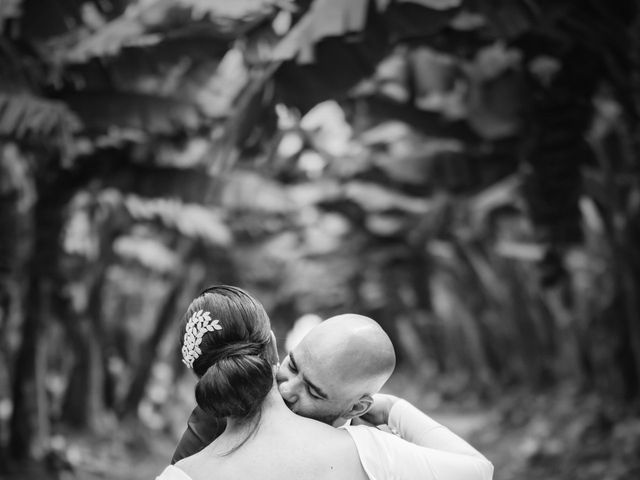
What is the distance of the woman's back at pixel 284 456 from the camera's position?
6.19 ft

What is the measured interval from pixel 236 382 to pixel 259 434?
0.16 metres

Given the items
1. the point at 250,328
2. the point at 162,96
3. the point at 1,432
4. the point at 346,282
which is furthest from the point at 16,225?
the point at 346,282

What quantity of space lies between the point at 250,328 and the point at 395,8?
2573 mm

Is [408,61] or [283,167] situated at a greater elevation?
[408,61]

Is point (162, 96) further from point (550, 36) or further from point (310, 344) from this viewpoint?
point (310, 344)

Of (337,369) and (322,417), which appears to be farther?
(322,417)

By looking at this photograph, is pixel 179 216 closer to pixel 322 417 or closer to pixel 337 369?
pixel 322 417

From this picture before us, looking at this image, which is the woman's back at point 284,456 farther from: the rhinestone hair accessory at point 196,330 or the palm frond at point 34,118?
the palm frond at point 34,118

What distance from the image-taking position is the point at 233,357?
75.6 inches

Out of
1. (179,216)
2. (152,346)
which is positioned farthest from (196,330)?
(152,346)

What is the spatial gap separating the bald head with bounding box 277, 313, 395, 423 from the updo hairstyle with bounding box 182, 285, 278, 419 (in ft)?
0.32

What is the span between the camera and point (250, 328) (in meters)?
1.97

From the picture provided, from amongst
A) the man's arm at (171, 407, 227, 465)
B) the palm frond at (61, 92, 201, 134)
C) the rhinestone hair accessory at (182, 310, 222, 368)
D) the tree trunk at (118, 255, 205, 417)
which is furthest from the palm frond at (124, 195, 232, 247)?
the rhinestone hair accessory at (182, 310, 222, 368)

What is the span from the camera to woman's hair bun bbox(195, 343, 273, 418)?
190 centimetres
